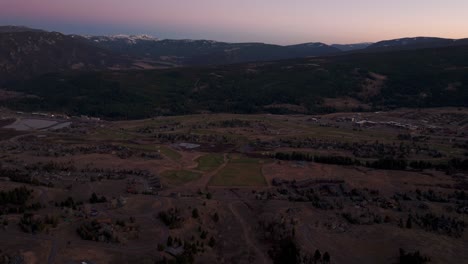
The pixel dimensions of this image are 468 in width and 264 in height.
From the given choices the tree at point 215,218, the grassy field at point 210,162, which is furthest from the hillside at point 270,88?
the tree at point 215,218

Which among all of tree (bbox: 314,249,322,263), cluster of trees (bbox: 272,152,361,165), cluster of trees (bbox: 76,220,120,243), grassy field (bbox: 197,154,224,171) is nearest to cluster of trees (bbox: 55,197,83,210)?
cluster of trees (bbox: 76,220,120,243)

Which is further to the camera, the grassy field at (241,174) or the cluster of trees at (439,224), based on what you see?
the grassy field at (241,174)

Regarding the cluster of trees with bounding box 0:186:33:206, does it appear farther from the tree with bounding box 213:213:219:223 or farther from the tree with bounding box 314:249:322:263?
the tree with bounding box 314:249:322:263

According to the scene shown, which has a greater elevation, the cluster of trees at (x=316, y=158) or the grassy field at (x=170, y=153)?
the cluster of trees at (x=316, y=158)

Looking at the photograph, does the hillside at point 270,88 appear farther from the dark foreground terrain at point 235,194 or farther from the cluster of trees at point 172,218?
the cluster of trees at point 172,218

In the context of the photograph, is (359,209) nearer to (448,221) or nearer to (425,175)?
(448,221)

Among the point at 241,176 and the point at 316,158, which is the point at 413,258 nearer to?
the point at 241,176

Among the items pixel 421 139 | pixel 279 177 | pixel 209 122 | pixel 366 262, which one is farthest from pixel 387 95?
pixel 366 262
